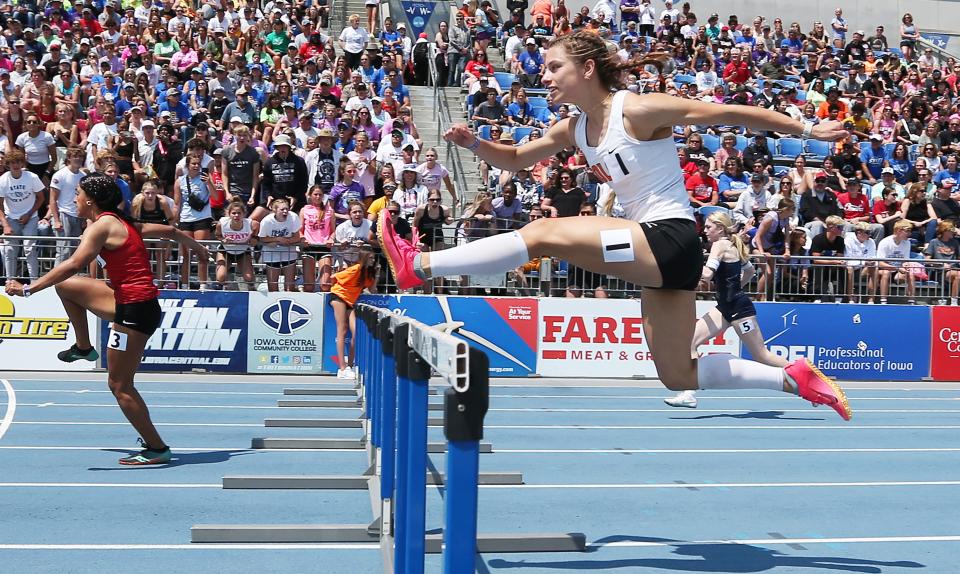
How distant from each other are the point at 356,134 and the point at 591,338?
5.28 metres

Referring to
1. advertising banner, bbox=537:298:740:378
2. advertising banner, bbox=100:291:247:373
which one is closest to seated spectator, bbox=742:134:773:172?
advertising banner, bbox=537:298:740:378

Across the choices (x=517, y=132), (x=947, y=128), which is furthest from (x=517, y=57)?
(x=947, y=128)

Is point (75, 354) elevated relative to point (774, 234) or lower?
lower

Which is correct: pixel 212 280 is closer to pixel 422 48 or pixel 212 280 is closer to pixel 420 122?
pixel 420 122

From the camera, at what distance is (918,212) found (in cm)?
1834

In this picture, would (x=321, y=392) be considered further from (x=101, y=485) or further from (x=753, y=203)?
(x=753, y=203)

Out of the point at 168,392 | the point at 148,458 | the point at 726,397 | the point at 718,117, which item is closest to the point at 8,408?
the point at 168,392

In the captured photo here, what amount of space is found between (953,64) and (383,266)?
1863 centimetres

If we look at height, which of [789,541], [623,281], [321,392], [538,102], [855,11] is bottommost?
[789,541]

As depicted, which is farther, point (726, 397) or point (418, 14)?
point (418, 14)

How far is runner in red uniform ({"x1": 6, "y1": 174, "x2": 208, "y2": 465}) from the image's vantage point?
8.17 meters

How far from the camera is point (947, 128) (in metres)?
22.8

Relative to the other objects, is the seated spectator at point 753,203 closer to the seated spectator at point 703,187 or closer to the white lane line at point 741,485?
the seated spectator at point 703,187

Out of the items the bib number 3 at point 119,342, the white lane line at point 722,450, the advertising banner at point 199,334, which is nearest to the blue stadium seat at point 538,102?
the advertising banner at point 199,334
